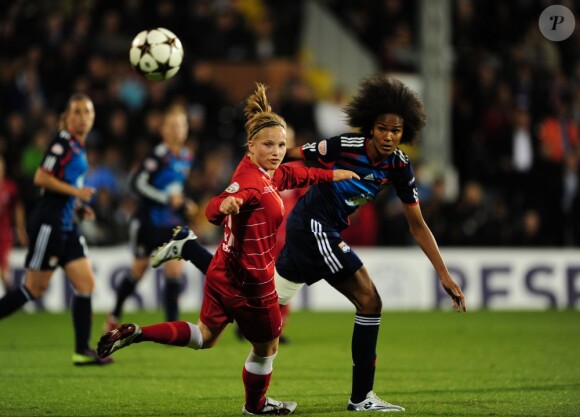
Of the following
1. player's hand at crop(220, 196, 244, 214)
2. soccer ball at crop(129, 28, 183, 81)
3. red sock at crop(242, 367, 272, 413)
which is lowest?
red sock at crop(242, 367, 272, 413)

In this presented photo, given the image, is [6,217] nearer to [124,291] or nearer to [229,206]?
[124,291]

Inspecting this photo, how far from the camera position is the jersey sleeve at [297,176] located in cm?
615

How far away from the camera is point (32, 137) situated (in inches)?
606

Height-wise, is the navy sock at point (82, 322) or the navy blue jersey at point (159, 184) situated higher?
the navy blue jersey at point (159, 184)

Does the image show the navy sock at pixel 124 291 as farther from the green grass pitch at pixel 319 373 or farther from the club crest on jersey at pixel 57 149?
the club crest on jersey at pixel 57 149

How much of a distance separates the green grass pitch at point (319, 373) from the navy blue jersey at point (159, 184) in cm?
130

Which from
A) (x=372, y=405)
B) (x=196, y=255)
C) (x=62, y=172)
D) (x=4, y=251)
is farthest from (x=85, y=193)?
(x=4, y=251)

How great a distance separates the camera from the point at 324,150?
6.68 metres

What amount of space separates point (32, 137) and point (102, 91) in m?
1.35

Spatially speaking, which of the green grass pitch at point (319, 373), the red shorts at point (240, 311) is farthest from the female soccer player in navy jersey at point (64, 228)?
the red shorts at point (240, 311)

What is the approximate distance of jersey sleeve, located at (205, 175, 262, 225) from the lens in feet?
17.6

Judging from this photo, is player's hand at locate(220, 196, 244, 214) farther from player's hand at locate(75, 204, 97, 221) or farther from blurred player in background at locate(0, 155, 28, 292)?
blurred player in background at locate(0, 155, 28, 292)

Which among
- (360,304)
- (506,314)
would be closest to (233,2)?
(506,314)

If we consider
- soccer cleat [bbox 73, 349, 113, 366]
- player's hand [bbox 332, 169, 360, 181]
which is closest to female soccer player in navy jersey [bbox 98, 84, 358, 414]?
player's hand [bbox 332, 169, 360, 181]
